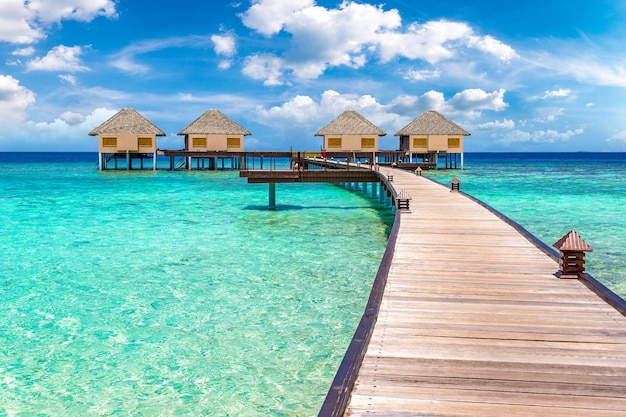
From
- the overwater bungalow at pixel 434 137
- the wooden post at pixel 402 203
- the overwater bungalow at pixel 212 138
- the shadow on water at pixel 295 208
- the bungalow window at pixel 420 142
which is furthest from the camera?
the bungalow window at pixel 420 142

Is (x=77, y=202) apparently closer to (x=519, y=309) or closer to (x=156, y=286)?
(x=156, y=286)

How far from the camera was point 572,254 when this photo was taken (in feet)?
22.6

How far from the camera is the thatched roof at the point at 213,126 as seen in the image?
175ft

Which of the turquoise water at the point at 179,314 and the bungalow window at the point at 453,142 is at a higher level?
the bungalow window at the point at 453,142

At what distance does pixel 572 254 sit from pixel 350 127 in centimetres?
4656

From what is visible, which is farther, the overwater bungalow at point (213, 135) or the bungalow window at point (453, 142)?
the bungalow window at point (453, 142)

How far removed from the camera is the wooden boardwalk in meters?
3.58

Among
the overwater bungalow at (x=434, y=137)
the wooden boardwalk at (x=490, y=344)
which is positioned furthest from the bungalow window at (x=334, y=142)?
the wooden boardwalk at (x=490, y=344)

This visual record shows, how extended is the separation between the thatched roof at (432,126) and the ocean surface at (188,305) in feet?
114

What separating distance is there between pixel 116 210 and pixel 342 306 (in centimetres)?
1698

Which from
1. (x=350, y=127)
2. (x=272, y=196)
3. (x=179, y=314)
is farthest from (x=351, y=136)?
(x=179, y=314)

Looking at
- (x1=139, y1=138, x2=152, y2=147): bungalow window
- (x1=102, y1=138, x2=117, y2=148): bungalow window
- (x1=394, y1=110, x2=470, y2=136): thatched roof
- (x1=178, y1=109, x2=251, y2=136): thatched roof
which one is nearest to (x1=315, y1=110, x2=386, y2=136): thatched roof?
(x1=394, y1=110, x2=470, y2=136): thatched roof

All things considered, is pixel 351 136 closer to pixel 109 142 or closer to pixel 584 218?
pixel 109 142

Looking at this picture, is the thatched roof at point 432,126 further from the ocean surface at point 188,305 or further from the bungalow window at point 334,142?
the ocean surface at point 188,305
